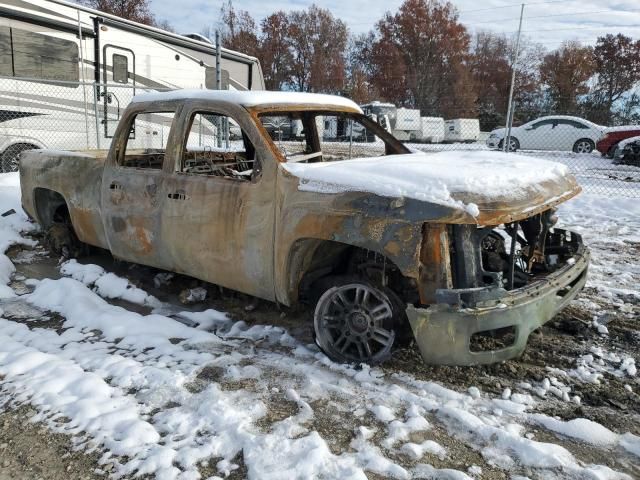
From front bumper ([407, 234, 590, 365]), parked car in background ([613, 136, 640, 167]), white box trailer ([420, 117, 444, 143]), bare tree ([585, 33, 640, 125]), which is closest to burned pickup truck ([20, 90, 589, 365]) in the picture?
front bumper ([407, 234, 590, 365])

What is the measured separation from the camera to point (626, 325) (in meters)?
4.00

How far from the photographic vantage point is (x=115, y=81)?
11.1 m

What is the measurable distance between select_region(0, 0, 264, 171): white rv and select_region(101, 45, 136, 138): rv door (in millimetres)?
20

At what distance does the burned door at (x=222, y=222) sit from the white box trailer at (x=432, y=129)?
1050 inches

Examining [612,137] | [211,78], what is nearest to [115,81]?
[211,78]

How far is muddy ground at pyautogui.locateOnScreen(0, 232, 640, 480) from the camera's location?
96.3 inches

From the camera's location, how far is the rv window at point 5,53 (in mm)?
9016

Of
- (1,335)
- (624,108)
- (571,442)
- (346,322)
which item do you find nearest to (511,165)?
(346,322)

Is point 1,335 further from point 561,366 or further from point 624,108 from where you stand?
point 624,108

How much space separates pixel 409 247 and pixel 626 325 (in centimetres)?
226

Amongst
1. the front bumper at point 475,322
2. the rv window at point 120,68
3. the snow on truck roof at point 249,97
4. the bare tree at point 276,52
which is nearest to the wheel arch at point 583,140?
the rv window at point 120,68

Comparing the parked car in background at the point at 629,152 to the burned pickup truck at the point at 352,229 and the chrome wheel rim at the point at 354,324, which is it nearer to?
the burned pickup truck at the point at 352,229

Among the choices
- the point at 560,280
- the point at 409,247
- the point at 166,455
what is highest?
the point at 409,247

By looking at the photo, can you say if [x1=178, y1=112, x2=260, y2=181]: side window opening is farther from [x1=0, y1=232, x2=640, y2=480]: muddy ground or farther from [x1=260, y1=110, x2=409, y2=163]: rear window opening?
→ [x1=0, y1=232, x2=640, y2=480]: muddy ground
